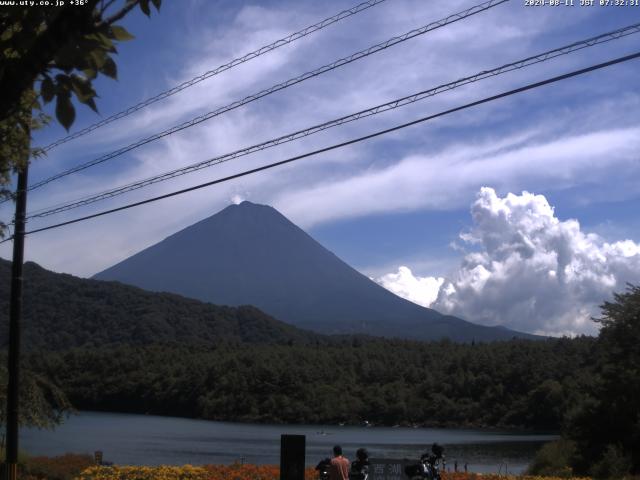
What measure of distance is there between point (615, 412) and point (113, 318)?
497ft

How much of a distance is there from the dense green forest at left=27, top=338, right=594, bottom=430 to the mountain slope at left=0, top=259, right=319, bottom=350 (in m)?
34.7

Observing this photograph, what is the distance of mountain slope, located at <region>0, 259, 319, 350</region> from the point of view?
15412 centimetres

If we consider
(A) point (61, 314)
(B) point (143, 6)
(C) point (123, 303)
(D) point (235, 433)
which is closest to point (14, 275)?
(B) point (143, 6)

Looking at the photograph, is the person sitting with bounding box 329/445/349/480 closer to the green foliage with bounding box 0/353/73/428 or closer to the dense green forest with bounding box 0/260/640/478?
the green foliage with bounding box 0/353/73/428

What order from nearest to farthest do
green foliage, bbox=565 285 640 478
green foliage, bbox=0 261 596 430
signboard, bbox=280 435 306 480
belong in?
signboard, bbox=280 435 306 480, green foliage, bbox=565 285 640 478, green foliage, bbox=0 261 596 430

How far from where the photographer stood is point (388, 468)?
1368 cm

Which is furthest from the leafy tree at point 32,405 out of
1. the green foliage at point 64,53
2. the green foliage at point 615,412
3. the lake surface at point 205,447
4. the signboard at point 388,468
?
the green foliage at point 64,53

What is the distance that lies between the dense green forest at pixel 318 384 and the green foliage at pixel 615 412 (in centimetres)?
6460

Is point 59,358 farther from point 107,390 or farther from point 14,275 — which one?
point 14,275

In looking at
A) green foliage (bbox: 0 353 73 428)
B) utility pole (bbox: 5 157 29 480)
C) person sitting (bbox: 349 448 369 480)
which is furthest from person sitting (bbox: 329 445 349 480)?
green foliage (bbox: 0 353 73 428)

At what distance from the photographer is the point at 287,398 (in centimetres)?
10588

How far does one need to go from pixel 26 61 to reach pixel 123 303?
583 feet

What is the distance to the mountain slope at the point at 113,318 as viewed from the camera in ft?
506

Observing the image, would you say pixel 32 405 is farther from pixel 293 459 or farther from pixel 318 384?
pixel 318 384
